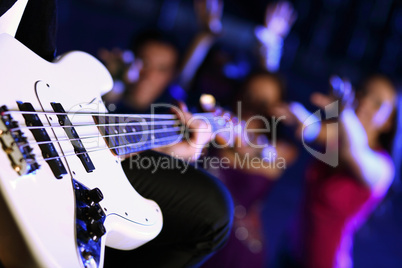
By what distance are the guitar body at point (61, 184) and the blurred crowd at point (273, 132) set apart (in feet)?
3.12

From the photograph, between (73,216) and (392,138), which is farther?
(392,138)

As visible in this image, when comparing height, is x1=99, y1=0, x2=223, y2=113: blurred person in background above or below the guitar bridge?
below

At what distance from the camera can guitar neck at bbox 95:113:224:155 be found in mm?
1166

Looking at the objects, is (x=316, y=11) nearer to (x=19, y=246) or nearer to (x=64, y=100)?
(x=64, y=100)

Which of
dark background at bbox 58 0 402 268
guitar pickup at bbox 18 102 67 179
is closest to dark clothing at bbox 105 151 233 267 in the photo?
guitar pickup at bbox 18 102 67 179

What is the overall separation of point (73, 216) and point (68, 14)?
2.84 metres

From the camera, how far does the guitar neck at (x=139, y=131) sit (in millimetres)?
1166

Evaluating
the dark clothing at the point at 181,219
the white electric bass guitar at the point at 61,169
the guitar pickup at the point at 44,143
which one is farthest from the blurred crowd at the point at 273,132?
the guitar pickup at the point at 44,143

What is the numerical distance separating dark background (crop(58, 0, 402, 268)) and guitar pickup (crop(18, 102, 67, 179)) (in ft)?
8.21

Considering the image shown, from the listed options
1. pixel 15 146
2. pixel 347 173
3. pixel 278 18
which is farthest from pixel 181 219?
pixel 278 18

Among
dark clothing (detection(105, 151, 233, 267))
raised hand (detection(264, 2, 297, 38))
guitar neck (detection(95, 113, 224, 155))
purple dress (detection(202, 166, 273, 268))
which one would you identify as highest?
raised hand (detection(264, 2, 297, 38))

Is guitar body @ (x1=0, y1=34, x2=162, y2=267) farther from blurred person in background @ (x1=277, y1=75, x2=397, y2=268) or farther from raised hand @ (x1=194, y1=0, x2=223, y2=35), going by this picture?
raised hand @ (x1=194, y1=0, x2=223, y2=35)

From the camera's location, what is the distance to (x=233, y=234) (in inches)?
100

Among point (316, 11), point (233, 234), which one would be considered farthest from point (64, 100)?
point (316, 11)
